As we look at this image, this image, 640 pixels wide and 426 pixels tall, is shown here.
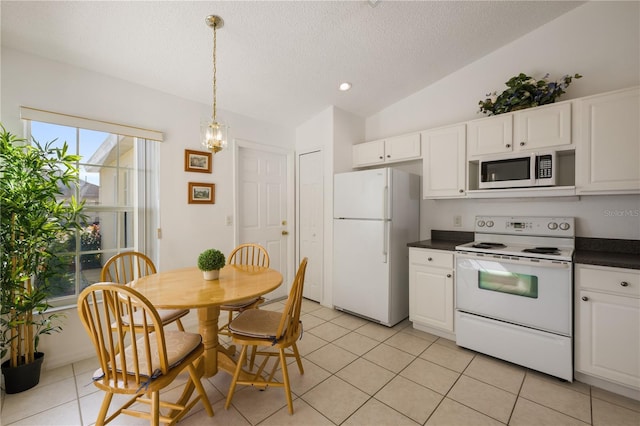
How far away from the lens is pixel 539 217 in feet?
8.66

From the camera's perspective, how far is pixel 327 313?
3486 mm

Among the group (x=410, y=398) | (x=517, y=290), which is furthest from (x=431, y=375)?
(x=517, y=290)

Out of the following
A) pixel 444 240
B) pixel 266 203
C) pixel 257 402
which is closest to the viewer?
pixel 257 402

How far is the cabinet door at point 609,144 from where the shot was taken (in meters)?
2.05

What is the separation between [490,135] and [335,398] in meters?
2.60

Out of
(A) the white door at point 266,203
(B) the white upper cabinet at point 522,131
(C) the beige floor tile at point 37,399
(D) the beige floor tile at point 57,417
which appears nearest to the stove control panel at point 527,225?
(B) the white upper cabinet at point 522,131

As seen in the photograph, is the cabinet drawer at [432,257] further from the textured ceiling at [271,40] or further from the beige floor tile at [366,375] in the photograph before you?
the textured ceiling at [271,40]

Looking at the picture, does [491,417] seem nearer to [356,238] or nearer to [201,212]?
[356,238]

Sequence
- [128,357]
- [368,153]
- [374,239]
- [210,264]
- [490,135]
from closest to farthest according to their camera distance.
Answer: [128,357] → [210,264] → [490,135] → [374,239] → [368,153]

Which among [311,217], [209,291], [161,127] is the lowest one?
[209,291]

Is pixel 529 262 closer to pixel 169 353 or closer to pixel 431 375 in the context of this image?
pixel 431 375

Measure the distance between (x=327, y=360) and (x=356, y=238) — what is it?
1.33 metres

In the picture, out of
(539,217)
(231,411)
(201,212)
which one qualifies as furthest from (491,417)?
(201,212)

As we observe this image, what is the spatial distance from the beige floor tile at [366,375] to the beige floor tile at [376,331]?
496 mm
